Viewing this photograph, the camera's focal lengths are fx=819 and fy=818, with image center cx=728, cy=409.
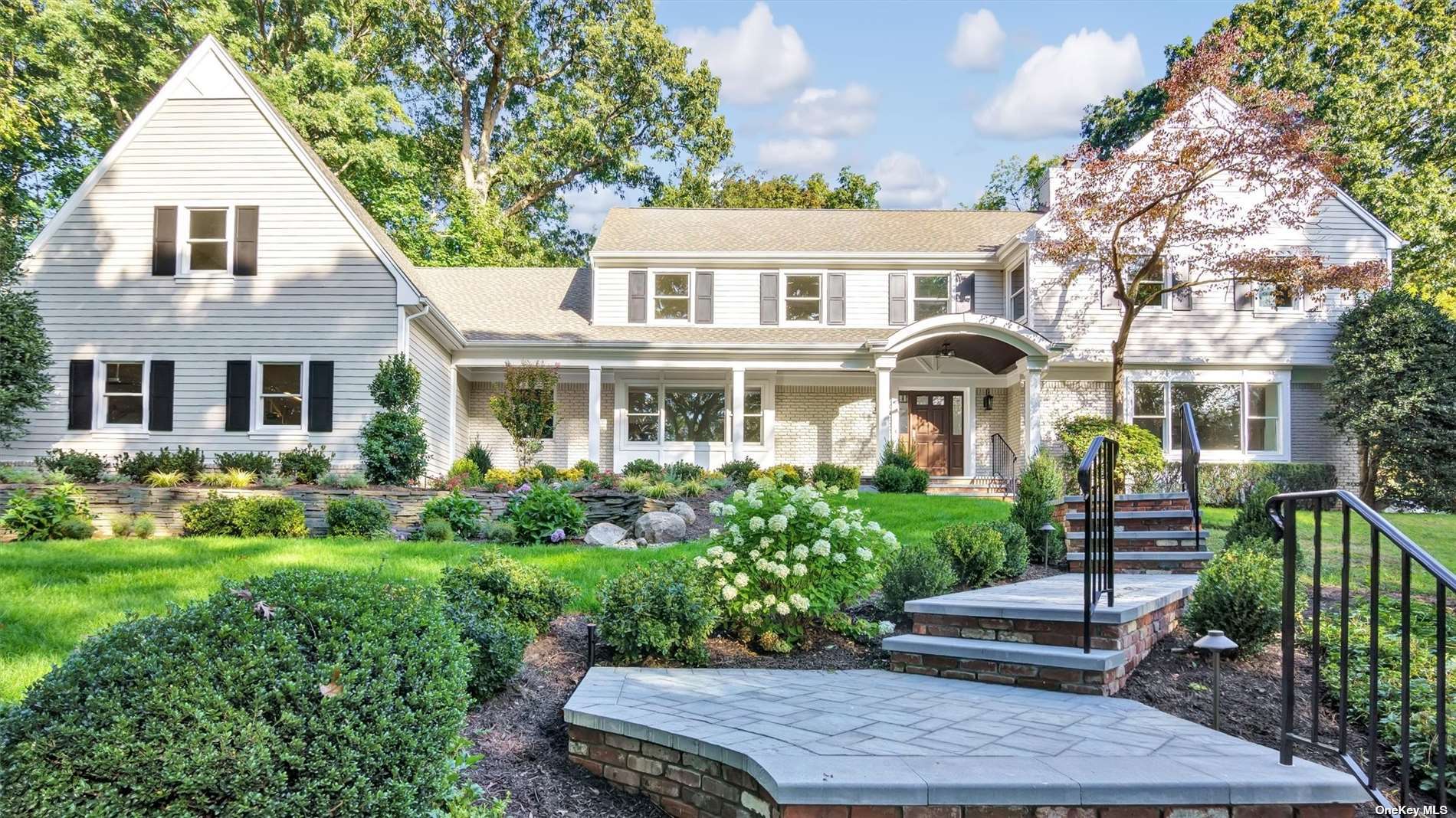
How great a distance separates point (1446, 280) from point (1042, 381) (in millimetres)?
11210

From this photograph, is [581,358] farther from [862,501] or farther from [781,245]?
[862,501]

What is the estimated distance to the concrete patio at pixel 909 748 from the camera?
2.77 metres

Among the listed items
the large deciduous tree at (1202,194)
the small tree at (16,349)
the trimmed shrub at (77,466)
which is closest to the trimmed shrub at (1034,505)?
the large deciduous tree at (1202,194)

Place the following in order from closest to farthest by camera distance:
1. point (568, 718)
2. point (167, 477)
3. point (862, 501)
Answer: point (568, 718)
point (167, 477)
point (862, 501)

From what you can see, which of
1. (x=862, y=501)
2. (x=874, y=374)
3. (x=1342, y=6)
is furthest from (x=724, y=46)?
(x=862, y=501)

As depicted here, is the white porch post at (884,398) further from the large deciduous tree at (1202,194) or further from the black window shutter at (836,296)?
the large deciduous tree at (1202,194)

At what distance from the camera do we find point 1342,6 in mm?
21812

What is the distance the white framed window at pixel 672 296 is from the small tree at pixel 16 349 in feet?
34.1

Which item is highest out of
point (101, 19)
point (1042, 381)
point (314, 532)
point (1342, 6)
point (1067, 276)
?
point (1342, 6)

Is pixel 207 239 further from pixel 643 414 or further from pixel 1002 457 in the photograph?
pixel 1002 457

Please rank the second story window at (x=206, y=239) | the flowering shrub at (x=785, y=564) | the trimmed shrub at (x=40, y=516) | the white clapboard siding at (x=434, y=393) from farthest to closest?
the white clapboard siding at (x=434, y=393)
the second story window at (x=206, y=239)
the trimmed shrub at (x=40, y=516)
the flowering shrub at (x=785, y=564)

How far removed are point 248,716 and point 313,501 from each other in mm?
9773

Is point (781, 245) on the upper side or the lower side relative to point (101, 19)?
lower

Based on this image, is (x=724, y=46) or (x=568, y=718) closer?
(x=568, y=718)
